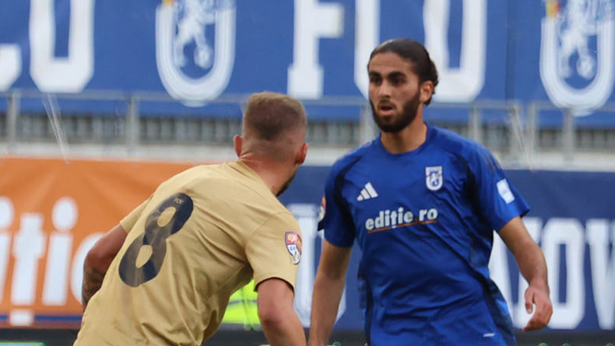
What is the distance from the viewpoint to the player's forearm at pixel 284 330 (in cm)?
307

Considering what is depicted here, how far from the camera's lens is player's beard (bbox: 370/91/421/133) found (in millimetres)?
4199

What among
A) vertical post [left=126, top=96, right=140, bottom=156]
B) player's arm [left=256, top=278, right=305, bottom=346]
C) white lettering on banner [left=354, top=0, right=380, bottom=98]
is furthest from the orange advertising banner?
player's arm [left=256, top=278, right=305, bottom=346]

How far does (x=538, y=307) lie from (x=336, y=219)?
1.12 metres

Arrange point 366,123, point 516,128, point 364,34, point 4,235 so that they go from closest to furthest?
point 4,235, point 366,123, point 516,128, point 364,34

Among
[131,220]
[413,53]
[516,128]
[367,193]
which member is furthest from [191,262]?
[516,128]

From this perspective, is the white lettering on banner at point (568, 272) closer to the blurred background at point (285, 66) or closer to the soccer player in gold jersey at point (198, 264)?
the blurred background at point (285, 66)

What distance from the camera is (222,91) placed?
1040 centimetres

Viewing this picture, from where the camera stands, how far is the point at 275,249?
3182 millimetres

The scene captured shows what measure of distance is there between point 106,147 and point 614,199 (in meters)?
5.36

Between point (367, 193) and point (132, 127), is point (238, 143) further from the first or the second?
point (132, 127)

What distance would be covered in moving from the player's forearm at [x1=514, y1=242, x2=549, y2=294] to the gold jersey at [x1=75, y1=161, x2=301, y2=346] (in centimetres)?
123

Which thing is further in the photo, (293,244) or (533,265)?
(533,265)

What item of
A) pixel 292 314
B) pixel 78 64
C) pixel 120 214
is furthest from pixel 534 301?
pixel 78 64

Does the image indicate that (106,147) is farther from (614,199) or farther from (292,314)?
(292,314)
